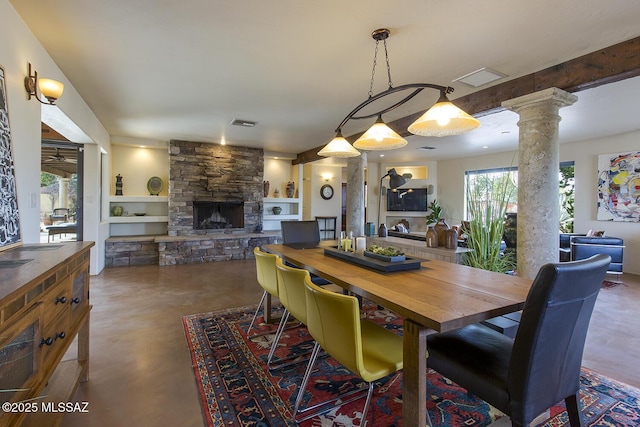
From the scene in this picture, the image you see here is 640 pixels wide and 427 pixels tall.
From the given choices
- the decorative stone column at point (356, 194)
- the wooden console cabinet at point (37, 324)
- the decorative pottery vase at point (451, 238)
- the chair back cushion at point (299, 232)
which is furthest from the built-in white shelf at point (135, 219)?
the decorative pottery vase at point (451, 238)

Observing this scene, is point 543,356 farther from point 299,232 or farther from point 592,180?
point 592,180

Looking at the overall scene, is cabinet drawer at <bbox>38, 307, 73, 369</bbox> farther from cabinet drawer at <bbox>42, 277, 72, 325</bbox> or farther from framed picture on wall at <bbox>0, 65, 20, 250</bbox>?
framed picture on wall at <bbox>0, 65, 20, 250</bbox>

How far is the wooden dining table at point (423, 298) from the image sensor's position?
1.29 m

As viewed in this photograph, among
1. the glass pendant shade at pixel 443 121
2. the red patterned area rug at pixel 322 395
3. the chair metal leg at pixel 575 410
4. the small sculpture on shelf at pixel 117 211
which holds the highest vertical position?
the glass pendant shade at pixel 443 121

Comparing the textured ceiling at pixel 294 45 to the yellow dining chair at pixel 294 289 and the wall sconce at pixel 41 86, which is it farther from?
the yellow dining chair at pixel 294 289

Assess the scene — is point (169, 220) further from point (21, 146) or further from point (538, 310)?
point (538, 310)

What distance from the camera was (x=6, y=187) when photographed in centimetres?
187

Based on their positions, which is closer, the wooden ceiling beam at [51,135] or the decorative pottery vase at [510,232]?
the decorative pottery vase at [510,232]

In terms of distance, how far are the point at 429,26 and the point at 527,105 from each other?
1.46 m

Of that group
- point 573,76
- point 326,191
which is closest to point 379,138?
point 573,76

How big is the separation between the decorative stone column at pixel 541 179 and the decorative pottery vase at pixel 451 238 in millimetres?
663

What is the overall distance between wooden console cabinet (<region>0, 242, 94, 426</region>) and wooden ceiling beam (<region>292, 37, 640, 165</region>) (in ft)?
12.6

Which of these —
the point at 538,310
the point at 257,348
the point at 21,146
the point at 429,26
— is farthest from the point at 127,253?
the point at 538,310

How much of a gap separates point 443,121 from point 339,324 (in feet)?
5.15
